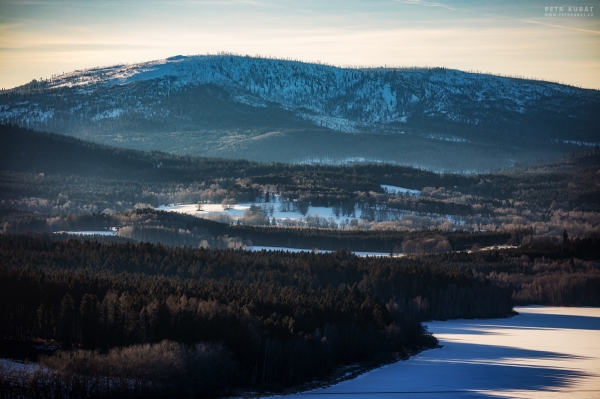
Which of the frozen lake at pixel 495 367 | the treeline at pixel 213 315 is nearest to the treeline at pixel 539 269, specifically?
the frozen lake at pixel 495 367

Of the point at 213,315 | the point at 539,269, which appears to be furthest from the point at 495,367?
the point at 539,269

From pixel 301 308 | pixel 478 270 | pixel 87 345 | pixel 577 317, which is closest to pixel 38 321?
pixel 87 345

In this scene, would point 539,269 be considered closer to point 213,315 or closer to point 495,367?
point 495,367

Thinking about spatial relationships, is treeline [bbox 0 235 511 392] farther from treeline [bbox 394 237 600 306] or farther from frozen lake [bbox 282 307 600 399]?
treeline [bbox 394 237 600 306]

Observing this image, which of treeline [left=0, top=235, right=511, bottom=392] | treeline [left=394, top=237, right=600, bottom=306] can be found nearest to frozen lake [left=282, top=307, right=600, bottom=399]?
treeline [left=0, top=235, right=511, bottom=392]

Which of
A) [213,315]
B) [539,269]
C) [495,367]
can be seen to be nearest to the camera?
[213,315]

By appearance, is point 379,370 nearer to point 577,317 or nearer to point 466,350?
point 466,350

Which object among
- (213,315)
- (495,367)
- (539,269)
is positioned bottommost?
(539,269)

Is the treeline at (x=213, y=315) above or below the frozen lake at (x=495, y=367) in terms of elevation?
above

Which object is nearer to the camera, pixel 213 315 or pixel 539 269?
pixel 213 315

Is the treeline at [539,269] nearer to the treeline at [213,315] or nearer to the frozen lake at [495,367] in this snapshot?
the frozen lake at [495,367]
